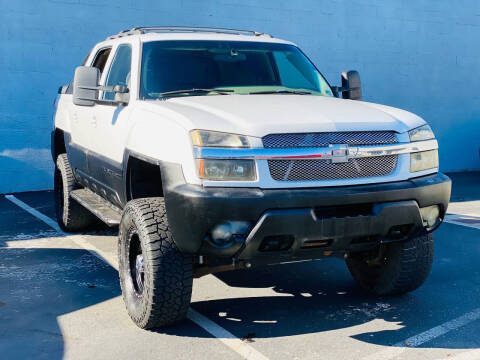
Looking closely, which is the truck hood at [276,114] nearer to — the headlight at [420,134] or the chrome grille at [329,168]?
the headlight at [420,134]

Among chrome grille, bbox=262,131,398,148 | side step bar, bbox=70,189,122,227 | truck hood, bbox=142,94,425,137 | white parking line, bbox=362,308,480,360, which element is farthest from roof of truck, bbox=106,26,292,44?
white parking line, bbox=362,308,480,360

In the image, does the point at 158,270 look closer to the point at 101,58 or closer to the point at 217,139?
the point at 217,139

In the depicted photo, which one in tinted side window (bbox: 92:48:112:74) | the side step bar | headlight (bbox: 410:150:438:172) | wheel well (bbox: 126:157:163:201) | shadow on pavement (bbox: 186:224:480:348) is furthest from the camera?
tinted side window (bbox: 92:48:112:74)

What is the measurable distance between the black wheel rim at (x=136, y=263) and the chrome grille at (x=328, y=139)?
120 cm

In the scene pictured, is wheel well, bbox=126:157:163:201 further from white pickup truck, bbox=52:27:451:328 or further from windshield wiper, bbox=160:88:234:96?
windshield wiper, bbox=160:88:234:96

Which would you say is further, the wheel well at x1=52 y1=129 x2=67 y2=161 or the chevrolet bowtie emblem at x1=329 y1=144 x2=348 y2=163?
the wheel well at x1=52 y1=129 x2=67 y2=161

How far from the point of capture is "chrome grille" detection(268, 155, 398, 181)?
3.66 m

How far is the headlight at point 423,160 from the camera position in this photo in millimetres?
4062

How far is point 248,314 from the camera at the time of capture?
175 inches

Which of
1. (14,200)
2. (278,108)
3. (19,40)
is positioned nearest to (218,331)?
(278,108)

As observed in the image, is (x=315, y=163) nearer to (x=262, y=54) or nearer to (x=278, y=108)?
(x=278, y=108)

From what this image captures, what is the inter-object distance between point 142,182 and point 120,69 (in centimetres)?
127

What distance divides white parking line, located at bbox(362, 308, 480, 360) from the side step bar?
7.38 ft

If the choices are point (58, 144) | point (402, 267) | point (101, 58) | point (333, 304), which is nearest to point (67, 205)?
point (58, 144)
